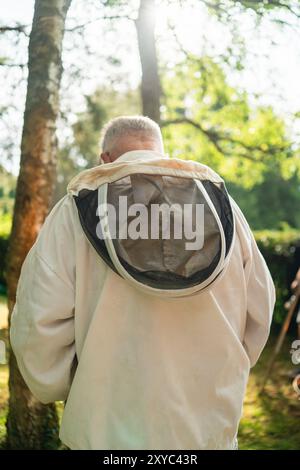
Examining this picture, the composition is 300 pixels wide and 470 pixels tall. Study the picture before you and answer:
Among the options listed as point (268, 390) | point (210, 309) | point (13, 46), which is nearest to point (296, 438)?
point (268, 390)

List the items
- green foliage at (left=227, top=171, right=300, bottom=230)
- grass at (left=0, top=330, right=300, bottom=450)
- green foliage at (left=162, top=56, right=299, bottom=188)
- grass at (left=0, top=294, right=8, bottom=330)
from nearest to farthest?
grass at (left=0, top=330, right=300, bottom=450) < green foliage at (left=162, top=56, right=299, bottom=188) < grass at (left=0, top=294, right=8, bottom=330) < green foliage at (left=227, top=171, right=300, bottom=230)

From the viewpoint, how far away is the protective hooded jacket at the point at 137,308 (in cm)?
180

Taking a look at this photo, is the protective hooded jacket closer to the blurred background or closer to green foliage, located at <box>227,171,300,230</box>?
the blurred background

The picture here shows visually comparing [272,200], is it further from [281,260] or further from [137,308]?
[137,308]

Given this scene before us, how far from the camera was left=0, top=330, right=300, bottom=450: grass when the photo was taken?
4629mm

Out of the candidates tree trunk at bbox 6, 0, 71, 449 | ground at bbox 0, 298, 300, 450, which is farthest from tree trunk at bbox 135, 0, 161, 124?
ground at bbox 0, 298, 300, 450

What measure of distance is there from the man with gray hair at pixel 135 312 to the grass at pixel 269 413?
2.23 m

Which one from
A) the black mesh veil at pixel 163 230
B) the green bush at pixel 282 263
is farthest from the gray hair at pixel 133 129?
the green bush at pixel 282 263

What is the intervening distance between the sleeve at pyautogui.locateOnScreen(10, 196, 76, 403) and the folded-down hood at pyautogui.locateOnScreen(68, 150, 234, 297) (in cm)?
13

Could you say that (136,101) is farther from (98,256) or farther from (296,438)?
(98,256)

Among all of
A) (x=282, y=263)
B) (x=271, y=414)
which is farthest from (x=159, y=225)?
(x=282, y=263)

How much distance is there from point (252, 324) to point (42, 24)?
2.54 m

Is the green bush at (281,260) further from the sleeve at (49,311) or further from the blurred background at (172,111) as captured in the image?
the sleeve at (49,311)

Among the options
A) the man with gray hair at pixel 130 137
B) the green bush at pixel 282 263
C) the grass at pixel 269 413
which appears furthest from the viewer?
the green bush at pixel 282 263
